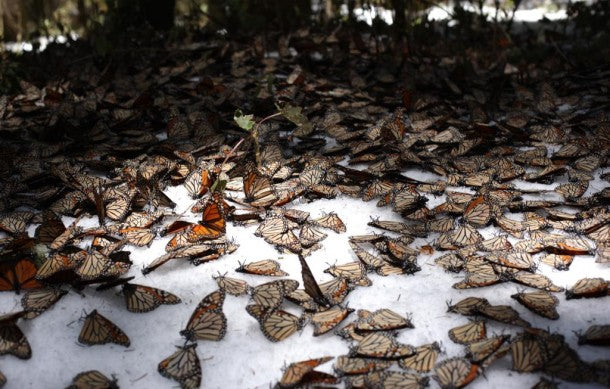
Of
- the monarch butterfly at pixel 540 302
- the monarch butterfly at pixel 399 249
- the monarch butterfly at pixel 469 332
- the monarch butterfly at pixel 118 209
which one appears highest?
the monarch butterfly at pixel 118 209

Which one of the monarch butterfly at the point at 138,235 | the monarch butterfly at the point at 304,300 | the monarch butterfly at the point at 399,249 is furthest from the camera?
the monarch butterfly at the point at 138,235

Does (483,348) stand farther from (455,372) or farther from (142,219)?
(142,219)

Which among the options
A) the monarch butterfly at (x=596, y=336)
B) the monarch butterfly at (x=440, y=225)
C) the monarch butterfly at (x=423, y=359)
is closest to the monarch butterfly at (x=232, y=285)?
the monarch butterfly at (x=423, y=359)

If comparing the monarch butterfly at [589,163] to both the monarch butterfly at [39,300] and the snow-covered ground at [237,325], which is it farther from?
the monarch butterfly at [39,300]

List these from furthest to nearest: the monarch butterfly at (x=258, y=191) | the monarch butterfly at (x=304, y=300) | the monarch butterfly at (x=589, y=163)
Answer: the monarch butterfly at (x=589, y=163) < the monarch butterfly at (x=258, y=191) < the monarch butterfly at (x=304, y=300)

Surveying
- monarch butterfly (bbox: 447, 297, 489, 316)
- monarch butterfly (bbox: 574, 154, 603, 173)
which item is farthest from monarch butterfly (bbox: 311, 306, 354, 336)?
monarch butterfly (bbox: 574, 154, 603, 173)

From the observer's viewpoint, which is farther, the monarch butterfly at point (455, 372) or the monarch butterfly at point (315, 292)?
the monarch butterfly at point (315, 292)

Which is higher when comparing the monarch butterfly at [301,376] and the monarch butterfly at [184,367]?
the monarch butterfly at [184,367]

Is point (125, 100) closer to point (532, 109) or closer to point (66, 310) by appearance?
point (66, 310)

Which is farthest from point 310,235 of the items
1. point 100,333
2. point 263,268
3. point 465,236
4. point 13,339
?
point 13,339
